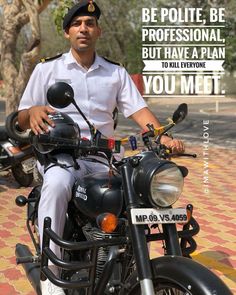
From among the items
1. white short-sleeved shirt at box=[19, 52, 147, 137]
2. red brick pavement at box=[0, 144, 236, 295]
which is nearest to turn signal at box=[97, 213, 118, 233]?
white short-sleeved shirt at box=[19, 52, 147, 137]

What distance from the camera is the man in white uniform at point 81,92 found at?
2734 millimetres

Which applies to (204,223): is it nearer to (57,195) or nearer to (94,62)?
(94,62)

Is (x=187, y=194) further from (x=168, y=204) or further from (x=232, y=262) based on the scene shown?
(x=168, y=204)

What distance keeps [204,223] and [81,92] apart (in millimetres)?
3021

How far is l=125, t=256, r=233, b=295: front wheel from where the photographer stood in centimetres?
204

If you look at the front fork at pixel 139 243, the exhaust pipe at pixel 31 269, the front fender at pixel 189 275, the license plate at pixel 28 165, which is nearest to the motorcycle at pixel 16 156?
the license plate at pixel 28 165

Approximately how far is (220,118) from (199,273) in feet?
59.8

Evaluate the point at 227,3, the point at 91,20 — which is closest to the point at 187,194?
the point at 91,20

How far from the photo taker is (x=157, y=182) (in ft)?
7.31

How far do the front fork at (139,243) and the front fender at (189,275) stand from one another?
5 cm

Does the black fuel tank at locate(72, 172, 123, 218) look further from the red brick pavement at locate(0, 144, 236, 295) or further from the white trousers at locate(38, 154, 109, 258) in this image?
the red brick pavement at locate(0, 144, 236, 295)

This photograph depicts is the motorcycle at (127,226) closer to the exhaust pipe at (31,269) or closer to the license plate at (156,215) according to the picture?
the license plate at (156,215)

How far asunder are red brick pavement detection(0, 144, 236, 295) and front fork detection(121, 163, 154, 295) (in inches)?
72.3

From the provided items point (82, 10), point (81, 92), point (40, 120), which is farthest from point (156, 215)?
point (82, 10)
